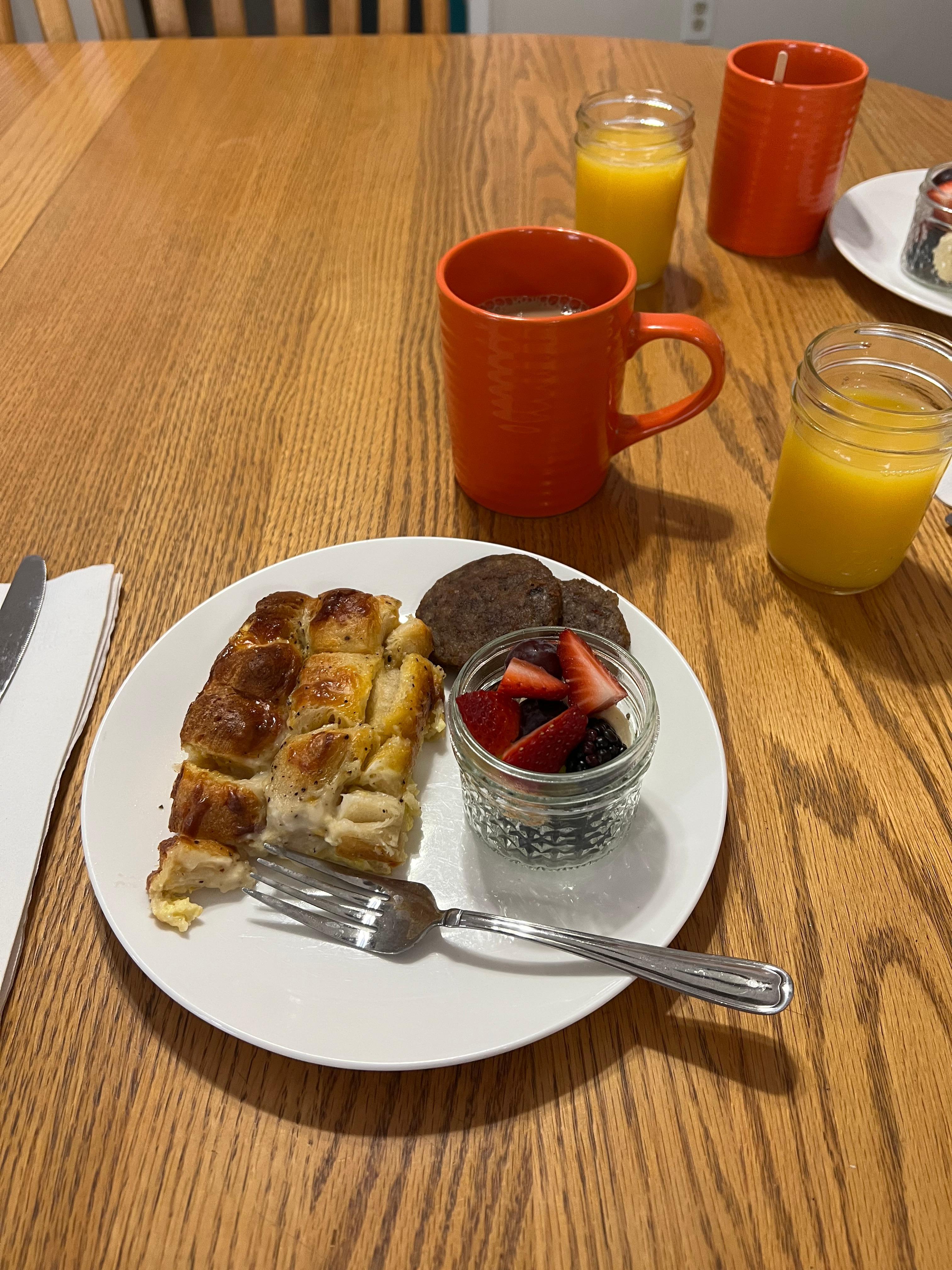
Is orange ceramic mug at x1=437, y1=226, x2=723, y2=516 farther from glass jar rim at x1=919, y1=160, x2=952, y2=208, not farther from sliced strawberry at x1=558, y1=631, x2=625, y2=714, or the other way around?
glass jar rim at x1=919, y1=160, x2=952, y2=208

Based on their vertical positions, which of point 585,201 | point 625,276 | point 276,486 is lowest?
point 276,486

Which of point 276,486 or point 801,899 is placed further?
point 276,486

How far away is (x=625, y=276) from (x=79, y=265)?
3.53 ft

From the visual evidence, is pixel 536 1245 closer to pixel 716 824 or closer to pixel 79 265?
pixel 716 824

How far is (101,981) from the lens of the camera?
0.73 m

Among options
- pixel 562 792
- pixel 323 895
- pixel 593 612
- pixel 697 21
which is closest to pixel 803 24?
pixel 697 21

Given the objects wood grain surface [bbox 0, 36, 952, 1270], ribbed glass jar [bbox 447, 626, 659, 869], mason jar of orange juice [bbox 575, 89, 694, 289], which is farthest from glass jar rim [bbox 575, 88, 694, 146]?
ribbed glass jar [bbox 447, 626, 659, 869]

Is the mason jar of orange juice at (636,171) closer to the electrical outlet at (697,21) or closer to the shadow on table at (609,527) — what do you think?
the shadow on table at (609,527)

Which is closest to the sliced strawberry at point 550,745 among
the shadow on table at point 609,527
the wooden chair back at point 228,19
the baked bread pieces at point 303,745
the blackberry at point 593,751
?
the blackberry at point 593,751

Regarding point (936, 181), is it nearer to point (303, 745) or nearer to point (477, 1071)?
point (303, 745)

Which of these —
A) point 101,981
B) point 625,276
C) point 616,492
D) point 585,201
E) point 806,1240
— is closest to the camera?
point 806,1240

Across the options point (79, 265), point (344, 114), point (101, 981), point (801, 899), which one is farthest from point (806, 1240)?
point (344, 114)

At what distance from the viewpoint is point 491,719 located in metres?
0.75

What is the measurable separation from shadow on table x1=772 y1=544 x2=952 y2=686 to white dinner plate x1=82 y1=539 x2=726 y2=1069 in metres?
0.23
